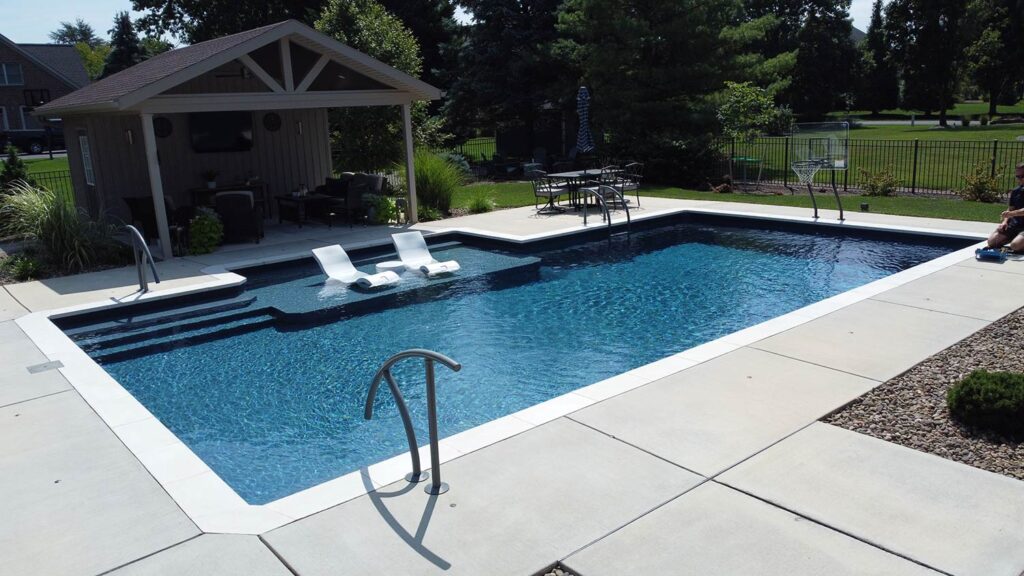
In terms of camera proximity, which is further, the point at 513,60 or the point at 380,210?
the point at 513,60

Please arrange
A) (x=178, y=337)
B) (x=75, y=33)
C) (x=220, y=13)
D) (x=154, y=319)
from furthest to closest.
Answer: (x=75, y=33), (x=220, y=13), (x=154, y=319), (x=178, y=337)

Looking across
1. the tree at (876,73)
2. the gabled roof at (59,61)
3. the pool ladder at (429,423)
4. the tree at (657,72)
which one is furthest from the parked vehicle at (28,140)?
the tree at (876,73)

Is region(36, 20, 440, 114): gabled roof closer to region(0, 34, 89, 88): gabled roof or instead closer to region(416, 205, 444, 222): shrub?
region(416, 205, 444, 222): shrub

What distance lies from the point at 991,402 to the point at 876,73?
57713 millimetres

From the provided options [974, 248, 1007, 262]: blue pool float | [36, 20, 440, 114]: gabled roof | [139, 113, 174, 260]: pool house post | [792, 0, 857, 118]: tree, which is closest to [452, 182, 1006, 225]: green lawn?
[974, 248, 1007, 262]: blue pool float

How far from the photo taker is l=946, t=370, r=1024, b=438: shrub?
4.92 meters

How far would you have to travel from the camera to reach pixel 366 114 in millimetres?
19719

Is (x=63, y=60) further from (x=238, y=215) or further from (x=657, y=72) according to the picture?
(x=238, y=215)

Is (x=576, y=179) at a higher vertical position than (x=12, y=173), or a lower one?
lower

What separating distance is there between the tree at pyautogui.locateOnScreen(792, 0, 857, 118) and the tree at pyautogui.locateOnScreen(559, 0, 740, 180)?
32050 mm

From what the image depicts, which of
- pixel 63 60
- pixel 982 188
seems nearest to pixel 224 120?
pixel 982 188

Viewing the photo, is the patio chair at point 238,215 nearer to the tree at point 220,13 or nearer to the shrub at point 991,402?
the shrub at point 991,402

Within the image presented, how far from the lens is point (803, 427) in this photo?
17.0ft

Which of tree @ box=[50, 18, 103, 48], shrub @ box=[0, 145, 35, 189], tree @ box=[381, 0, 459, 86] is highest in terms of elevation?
tree @ box=[50, 18, 103, 48]
